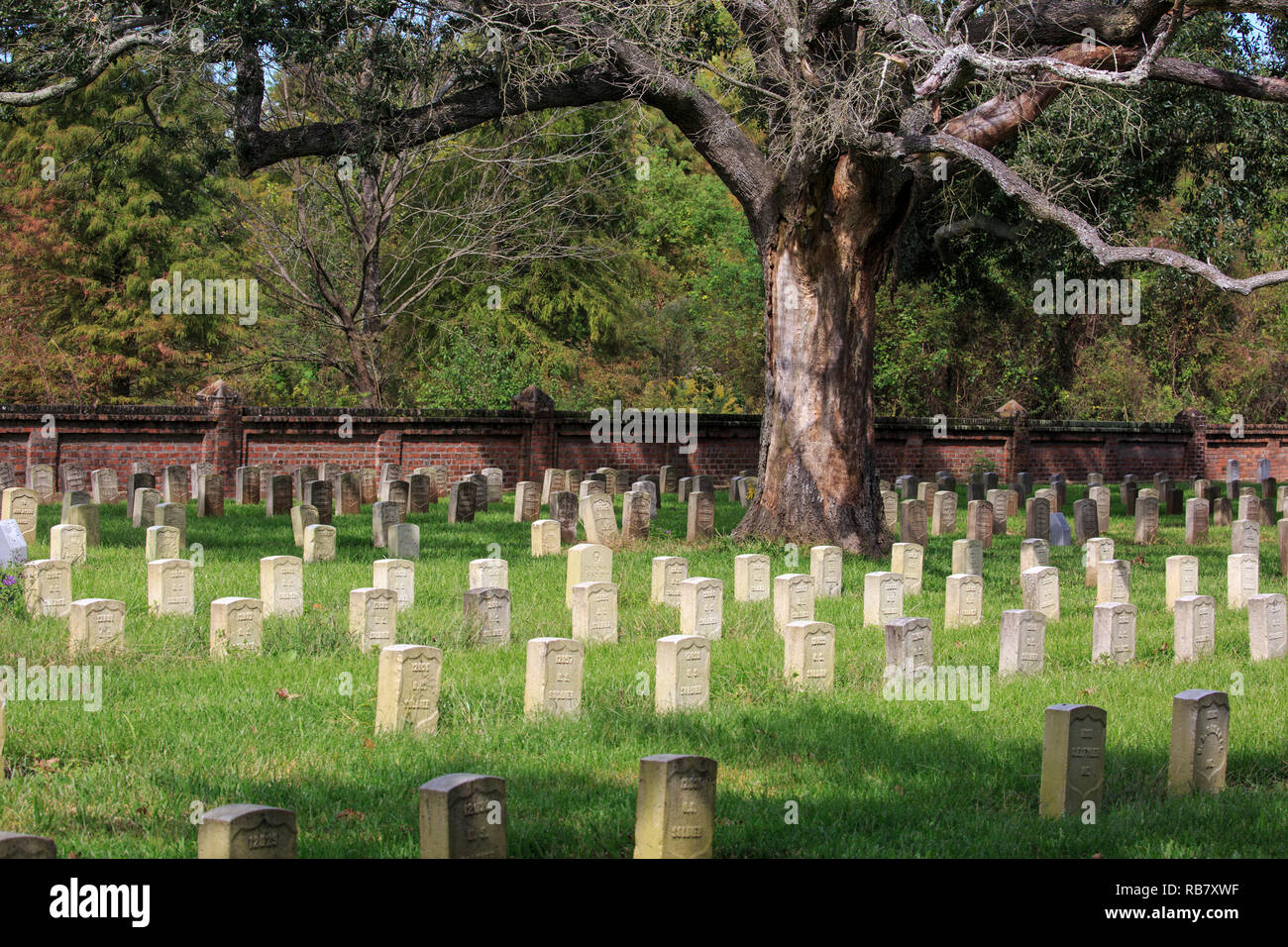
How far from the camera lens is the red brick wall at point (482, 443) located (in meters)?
22.1

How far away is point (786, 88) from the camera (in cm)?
1599

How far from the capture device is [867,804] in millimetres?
6551

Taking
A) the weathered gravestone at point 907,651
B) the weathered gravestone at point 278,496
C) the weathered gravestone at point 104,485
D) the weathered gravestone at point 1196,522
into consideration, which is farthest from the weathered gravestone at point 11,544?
the weathered gravestone at point 1196,522

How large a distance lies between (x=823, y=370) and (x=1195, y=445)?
67.3 ft

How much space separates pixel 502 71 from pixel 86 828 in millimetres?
11218

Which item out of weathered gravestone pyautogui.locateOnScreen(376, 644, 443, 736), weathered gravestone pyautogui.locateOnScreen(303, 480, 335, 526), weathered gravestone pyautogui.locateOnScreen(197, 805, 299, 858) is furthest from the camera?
weathered gravestone pyautogui.locateOnScreen(303, 480, 335, 526)

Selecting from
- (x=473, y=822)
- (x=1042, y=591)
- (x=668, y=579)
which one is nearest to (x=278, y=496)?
(x=668, y=579)

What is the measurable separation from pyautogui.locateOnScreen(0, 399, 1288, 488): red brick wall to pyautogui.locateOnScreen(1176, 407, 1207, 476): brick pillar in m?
0.50

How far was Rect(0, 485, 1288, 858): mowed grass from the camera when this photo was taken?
6.04 metres

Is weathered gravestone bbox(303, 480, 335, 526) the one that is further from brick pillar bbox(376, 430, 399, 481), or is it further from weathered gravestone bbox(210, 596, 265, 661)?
weathered gravestone bbox(210, 596, 265, 661)

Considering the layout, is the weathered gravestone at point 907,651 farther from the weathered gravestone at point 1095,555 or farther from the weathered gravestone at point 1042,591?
the weathered gravestone at point 1095,555

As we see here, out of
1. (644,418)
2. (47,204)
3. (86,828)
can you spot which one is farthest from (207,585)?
(47,204)

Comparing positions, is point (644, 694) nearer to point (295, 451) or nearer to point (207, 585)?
point (207, 585)

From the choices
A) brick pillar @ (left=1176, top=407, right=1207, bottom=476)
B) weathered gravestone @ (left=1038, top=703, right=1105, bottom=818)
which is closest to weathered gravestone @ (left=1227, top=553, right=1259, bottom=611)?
weathered gravestone @ (left=1038, top=703, right=1105, bottom=818)
